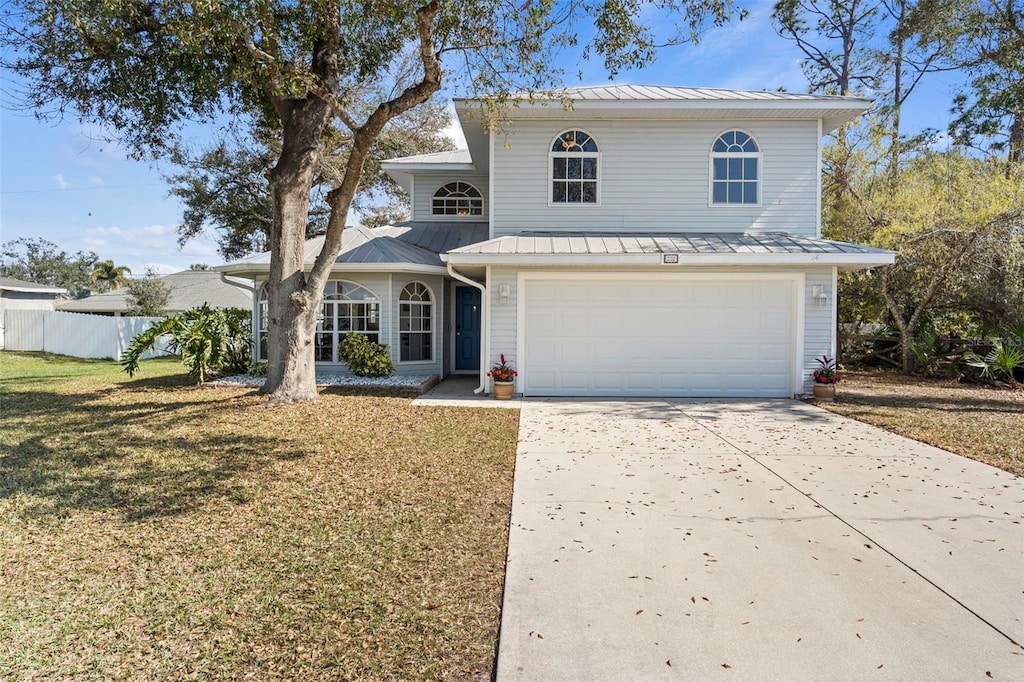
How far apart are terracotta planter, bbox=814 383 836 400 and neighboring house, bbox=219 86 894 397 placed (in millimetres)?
322

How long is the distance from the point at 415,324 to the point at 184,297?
88.3 ft

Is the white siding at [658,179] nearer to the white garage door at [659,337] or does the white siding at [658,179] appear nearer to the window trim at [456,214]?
the white garage door at [659,337]

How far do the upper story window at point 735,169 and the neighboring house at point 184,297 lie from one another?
26780mm

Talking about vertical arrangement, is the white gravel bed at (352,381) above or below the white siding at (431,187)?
below

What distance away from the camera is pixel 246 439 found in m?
6.67

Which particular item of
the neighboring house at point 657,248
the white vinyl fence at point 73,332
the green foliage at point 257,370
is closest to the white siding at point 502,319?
the neighboring house at point 657,248

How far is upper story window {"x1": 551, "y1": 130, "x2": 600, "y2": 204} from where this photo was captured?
10.7 m

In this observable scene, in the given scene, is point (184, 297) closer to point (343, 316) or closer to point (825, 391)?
point (343, 316)

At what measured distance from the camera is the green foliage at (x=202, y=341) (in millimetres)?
10812

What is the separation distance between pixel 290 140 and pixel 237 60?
1.39 m

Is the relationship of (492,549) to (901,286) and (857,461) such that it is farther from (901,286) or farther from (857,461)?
(901,286)

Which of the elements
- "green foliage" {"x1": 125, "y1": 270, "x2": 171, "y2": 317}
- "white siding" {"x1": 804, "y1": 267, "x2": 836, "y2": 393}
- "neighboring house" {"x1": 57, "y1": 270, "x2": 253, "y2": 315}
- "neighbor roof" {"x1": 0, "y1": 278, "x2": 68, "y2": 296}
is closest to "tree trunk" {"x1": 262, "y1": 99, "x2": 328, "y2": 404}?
"white siding" {"x1": 804, "y1": 267, "x2": 836, "y2": 393}

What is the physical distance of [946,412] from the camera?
344 inches

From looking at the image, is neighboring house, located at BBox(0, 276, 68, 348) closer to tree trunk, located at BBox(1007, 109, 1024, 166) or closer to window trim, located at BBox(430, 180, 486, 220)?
window trim, located at BBox(430, 180, 486, 220)
